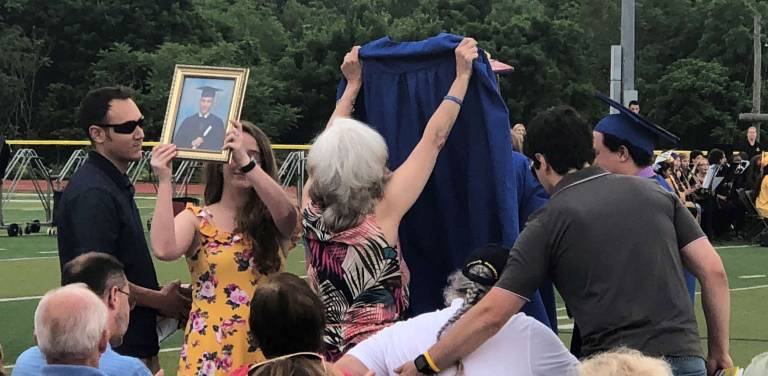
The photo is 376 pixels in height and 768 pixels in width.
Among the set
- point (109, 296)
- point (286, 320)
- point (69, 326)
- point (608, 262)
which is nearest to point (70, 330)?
point (69, 326)

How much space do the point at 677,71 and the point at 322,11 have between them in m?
23.7

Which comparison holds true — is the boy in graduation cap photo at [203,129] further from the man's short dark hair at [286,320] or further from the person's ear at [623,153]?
the person's ear at [623,153]

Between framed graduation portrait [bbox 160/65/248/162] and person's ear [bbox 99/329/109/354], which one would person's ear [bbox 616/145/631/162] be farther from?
person's ear [bbox 99/329/109/354]

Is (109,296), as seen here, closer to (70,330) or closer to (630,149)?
(70,330)

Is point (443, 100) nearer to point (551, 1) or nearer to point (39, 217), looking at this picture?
point (39, 217)

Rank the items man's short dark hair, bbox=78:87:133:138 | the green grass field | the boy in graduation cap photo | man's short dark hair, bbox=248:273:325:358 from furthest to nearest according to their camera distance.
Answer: the green grass field → man's short dark hair, bbox=78:87:133:138 → the boy in graduation cap photo → man's short dark hair, bbox=248:273:325:358

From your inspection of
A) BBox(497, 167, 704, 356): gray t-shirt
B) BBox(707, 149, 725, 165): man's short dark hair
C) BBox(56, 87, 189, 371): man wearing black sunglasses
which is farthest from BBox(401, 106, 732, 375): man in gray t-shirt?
BBox(707, 149, 725, 165): man's short dark hair

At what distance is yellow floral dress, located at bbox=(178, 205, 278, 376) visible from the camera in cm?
476

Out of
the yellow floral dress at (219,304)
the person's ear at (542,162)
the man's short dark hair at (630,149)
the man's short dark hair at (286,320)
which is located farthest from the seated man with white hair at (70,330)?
the man's short dark hair at (630,149)

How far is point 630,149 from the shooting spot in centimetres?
533

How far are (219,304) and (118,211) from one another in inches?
→ 23.8

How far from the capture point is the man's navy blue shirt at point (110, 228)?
490cm

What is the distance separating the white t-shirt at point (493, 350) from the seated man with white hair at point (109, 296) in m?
0.83

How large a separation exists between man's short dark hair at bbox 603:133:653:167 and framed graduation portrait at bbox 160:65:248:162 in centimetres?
171
